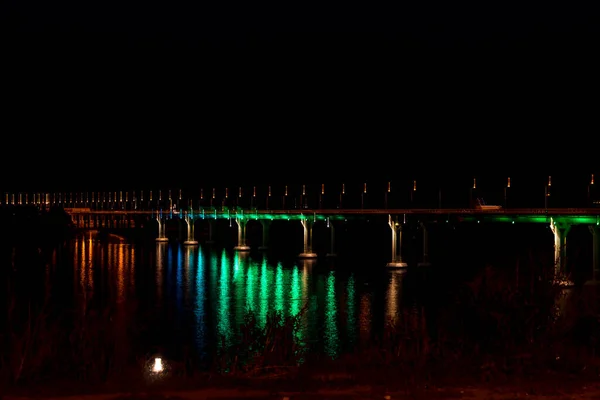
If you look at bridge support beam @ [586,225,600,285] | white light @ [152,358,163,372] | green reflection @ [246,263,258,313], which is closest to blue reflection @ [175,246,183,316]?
green reflection @ [246,263,258,313]

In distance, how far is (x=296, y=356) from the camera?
14.1 m

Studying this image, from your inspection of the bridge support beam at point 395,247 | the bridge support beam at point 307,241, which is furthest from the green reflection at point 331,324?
the bridge support beam at point 307,241

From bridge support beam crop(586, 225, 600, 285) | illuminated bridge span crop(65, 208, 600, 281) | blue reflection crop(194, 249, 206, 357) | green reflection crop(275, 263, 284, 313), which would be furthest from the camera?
illuminated bridge span crop(65, 208, 600, 281)

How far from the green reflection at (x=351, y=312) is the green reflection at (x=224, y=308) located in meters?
4.74

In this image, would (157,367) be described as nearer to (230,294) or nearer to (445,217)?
(230,294)

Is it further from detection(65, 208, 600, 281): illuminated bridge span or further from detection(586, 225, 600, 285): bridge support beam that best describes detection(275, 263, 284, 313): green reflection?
detection(586, 225, 600, 285): bridge support beam

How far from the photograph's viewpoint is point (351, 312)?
1622 inches

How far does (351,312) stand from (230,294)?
37.4ft

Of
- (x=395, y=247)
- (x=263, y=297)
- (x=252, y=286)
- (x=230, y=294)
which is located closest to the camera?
(x=263, y=297)

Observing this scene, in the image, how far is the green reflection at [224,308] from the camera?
105ft

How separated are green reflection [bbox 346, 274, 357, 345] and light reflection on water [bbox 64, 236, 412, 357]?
5 cm

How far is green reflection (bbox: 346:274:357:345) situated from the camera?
3149 cm

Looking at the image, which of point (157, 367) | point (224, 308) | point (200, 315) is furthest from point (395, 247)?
point (157, 367)

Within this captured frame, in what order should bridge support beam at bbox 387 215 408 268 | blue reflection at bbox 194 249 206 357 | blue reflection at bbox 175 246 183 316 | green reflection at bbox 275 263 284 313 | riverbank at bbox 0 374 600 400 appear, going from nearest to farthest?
riverbank at bbox 0 374 600 400
blue reflection at bbox 194 249 206 357
blue reflection at bbox 175 246 183 316
green reflection at bbox 275 263 284 313
bridge support beam at bbox 387 215 408 268
